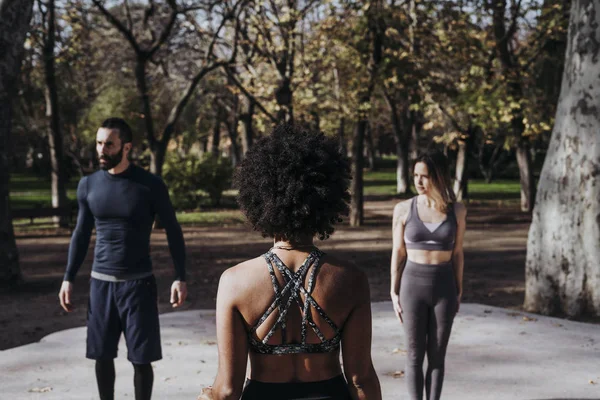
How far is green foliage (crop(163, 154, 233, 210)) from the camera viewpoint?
30.2 metres

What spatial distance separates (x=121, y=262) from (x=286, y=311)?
2761 mm

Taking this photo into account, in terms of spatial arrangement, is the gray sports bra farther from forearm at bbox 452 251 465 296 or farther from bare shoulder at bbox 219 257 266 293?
bare shoulder at bbox 219 257 266 293

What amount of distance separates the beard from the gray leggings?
2.06 metres

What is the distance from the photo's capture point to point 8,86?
12445 mm

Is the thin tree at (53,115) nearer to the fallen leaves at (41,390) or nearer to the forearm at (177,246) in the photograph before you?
the fallen leaves at (41,390)

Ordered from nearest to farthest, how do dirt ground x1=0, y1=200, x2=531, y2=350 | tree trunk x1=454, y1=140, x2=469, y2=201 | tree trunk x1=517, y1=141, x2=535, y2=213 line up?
dirt ground x1=0, y1=200, x2=531, y2=350, tree trunk x1=517, y1=141, x2=535, y2=213, tree trunk x1=454, y1=140, x2=469, y2=201

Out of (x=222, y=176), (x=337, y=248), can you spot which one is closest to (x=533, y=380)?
(x=337, y=248)

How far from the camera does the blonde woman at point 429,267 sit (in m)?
5.30

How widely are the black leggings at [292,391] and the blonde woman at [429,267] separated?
264 cm

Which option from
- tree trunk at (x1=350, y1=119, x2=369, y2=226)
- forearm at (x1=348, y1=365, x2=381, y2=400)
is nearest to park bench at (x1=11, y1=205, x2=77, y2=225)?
tree trunk at (x1=350, y1=119, x2=369, y2=226)

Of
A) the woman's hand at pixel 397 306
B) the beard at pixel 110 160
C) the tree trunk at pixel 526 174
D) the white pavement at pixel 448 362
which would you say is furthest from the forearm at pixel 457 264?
the tree trunk at pixel 526 174

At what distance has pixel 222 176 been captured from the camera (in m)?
31.1

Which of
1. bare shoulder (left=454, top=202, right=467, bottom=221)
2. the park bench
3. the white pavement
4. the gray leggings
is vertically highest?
bare shoulder (left=454, top=202, right=467, bottom=221)

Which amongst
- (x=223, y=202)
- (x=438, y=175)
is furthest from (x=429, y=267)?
(x=223, y=202)
